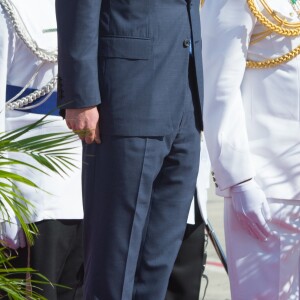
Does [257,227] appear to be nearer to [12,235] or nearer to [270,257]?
[270,257]

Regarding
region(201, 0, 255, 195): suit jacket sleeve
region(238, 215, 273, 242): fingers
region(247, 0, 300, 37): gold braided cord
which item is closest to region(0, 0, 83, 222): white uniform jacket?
region(201, 0, 255, 195): suit jacket sleeve

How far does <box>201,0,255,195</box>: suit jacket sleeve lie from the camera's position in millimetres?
3623

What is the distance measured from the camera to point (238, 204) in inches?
143

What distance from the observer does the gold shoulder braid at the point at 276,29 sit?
3646 mm

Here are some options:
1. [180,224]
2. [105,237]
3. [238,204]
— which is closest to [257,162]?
[238,204]

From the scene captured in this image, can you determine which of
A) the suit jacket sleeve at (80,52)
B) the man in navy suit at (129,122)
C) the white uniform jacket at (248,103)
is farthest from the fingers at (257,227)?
Result: the suit jacket sleeve at (80,52)

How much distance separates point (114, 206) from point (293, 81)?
2.60 feet

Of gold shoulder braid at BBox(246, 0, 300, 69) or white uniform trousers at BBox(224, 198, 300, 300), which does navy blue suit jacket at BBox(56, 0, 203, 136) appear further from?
white uniform trousers at BBox(224, 198, 300, 300)

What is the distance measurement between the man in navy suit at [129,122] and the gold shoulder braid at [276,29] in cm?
33

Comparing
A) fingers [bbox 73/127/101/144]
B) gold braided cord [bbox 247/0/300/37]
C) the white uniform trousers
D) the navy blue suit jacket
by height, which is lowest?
the white uniform trousers

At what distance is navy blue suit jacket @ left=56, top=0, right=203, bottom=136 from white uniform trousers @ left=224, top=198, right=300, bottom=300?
1.94 ft

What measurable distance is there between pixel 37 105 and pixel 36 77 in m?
0.10

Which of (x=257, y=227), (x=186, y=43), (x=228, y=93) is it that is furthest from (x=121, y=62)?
(x=257, y=227)

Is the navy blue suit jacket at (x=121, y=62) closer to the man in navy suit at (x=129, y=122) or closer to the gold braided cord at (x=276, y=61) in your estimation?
the man in navy suit at (x=129, y=122)
